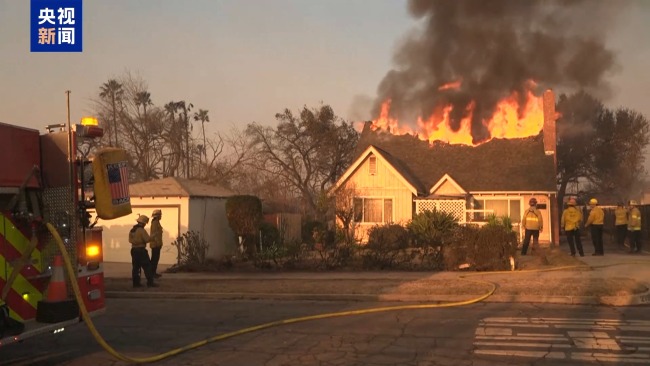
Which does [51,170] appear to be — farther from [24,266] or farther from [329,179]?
[329,179]

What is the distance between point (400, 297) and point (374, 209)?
49.5 ft

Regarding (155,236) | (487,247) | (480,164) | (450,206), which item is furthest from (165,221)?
(480,164)

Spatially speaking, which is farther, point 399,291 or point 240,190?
point 240,190

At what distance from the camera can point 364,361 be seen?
21.2 ft

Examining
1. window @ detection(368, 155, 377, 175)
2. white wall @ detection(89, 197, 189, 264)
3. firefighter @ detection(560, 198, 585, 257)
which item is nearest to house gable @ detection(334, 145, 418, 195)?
window @ detection(368, 155, 377, 175)

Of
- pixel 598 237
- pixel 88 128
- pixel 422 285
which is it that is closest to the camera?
pixel 88 128

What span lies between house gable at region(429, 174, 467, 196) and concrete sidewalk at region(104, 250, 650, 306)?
969 cm

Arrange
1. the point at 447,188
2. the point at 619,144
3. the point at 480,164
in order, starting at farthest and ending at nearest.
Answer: the point at 619,144 < the point at 480,164 < the point at 447,188

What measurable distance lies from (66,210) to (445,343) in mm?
4438

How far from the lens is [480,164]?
26969 mm

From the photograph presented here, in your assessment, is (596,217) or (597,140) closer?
(596,217)

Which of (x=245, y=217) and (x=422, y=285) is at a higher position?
(x=245, y=217)

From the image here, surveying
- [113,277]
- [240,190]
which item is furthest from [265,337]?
[240,190]

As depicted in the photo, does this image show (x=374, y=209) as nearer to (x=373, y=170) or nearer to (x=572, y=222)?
(x=373, y=170)
